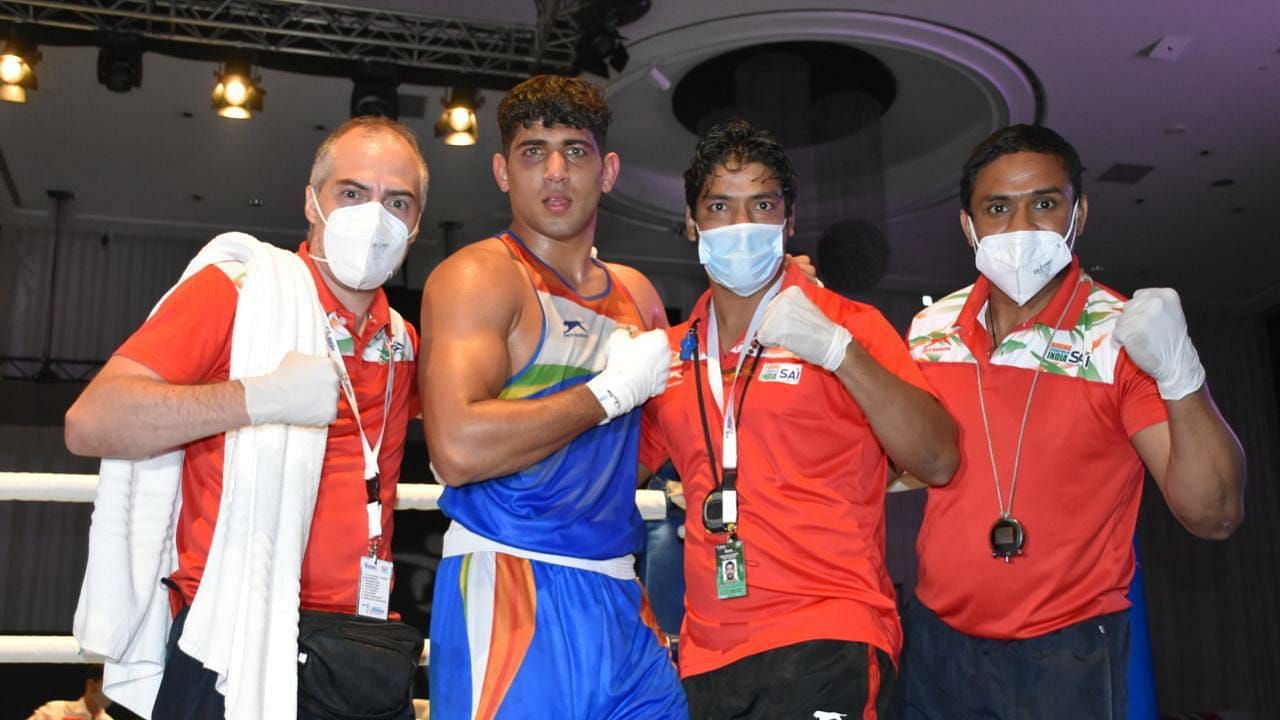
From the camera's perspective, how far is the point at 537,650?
2.38 metres

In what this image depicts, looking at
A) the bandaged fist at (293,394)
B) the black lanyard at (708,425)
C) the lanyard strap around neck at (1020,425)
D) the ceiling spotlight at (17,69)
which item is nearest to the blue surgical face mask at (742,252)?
the black lanyard at (708,425)

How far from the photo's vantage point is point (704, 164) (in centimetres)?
259

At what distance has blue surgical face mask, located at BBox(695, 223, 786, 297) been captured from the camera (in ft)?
8.21

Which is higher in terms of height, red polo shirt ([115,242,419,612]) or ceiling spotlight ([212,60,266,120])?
ceiling spotlight ([212,60,266,120])

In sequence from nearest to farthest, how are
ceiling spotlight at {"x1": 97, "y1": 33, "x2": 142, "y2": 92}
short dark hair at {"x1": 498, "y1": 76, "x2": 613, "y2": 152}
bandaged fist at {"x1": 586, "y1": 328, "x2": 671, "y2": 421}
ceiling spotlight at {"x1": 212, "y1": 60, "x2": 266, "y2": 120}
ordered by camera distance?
bandaged fist at {"x1": 586, "y1": 328, "x2": 671, "y2": 421} → short dark hair at {"x1": 498, "y1": 76, "x2": 613, "y2": 152} → ceiling spotlight at {"x1": 97, "y1": 33, "x2": 142, "y2": 92} → ceiling spotlight at {"x1": 212, "y1": 60, "x2": 266, "y2": 120}

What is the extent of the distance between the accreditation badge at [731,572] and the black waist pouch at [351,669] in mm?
604

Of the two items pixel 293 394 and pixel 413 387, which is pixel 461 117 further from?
pixel 293 394

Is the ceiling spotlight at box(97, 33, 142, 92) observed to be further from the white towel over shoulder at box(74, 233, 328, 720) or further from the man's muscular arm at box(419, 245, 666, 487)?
the man's muscular arm at box(419, 245, 666, 487)

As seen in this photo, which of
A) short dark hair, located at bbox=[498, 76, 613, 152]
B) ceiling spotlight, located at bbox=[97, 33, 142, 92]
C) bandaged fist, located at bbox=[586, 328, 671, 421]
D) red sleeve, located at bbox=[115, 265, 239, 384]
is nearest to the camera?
red sleeve, located at bbox=[115, 265, 239, 384]

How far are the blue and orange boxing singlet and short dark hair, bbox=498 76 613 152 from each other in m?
0.28

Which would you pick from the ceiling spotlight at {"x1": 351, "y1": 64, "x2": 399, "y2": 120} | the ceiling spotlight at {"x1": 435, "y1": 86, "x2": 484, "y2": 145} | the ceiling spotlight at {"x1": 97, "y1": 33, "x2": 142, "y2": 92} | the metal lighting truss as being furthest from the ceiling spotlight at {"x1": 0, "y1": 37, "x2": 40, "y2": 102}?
the ceiling spotlight at {"x1": 435, "y1": 86, "x2": 484, "y2": 145}

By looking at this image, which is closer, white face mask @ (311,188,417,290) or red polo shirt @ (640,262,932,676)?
red polo shirt @ (640,262,932,676)

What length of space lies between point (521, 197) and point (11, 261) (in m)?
9.94

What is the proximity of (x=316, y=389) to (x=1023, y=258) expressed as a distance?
5.03 ft
